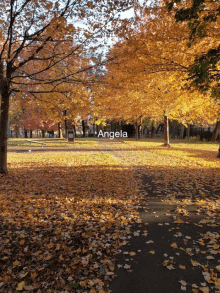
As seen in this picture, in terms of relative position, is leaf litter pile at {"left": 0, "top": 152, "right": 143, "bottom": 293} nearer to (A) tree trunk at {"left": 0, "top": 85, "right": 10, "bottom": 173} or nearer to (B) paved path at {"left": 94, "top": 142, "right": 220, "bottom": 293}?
(B) paved path at {"left": 94, "top": 142, "right": 220, "bottom": 293}

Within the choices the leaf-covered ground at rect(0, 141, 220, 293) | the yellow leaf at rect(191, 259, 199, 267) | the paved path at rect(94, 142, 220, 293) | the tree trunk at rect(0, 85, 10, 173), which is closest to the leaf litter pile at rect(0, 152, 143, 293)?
the leaf-covered ground at rect(0, 141, 220, 293)

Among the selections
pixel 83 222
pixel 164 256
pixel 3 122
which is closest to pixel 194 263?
pixel 164 256

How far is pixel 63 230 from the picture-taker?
4117 mm

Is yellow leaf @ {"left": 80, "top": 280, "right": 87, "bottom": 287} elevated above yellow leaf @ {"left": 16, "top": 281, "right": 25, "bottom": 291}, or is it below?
above

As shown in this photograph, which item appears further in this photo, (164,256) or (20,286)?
(164,256)

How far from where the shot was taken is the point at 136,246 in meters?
3.57

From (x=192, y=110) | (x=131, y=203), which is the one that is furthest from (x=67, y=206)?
(x=192, y=110)

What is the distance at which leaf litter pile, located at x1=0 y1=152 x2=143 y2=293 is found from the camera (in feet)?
9.32

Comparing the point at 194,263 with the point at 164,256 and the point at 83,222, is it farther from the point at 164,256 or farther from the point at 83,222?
the point at 83,222

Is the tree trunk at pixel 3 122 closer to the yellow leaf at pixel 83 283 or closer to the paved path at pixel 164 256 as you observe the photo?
the paved path at pixel 164 256

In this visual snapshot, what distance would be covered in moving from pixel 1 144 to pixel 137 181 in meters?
5.47

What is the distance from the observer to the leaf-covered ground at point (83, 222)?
9.45 feet

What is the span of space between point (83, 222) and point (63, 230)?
1.65 ft

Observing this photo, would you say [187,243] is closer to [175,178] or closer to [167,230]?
[167,230]
